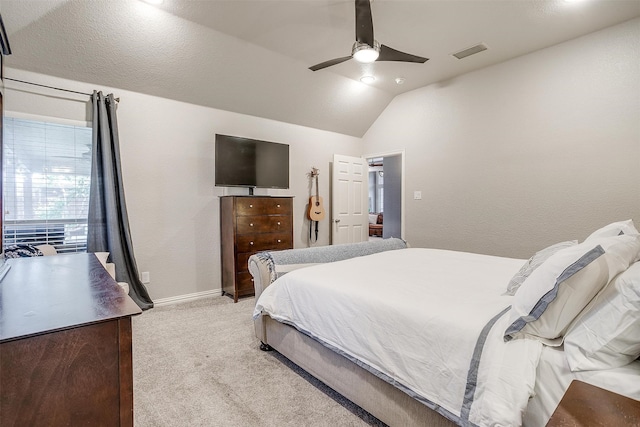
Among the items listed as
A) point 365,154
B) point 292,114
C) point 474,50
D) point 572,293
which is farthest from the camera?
point 365,154

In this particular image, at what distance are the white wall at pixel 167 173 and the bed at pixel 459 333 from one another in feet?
6.75

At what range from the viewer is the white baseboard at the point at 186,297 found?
356 centimetres

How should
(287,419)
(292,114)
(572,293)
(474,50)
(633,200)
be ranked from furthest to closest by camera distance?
(292,114)
(474,50)
(633,200)
(287,419)
(572,293)

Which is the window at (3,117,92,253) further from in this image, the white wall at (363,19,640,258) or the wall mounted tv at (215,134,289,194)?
the white wall at (363,19,640,258)

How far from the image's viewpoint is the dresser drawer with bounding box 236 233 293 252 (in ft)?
12.3

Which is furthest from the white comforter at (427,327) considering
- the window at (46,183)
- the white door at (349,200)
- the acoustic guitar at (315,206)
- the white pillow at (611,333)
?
the white door at (349,200)

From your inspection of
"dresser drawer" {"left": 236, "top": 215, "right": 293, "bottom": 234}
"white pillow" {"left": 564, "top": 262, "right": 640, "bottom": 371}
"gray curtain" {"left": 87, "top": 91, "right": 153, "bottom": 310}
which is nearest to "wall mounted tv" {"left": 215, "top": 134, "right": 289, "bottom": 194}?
"dresser drawer" {"left": 236, "top": 215, "right": 293, "bottom": 234}

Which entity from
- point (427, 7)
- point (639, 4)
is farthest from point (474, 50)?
point (639, 4)

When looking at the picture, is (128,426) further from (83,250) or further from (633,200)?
(633,200)

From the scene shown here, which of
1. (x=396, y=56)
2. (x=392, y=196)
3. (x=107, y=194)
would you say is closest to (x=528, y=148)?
(x=396, y=56)

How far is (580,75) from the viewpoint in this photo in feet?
10.8

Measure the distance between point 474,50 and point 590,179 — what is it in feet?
6.05

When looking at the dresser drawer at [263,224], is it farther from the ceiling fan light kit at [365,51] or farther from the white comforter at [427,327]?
the ceiling fan light kit at [365,51]

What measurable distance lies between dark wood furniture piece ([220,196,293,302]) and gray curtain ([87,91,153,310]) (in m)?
1.04
